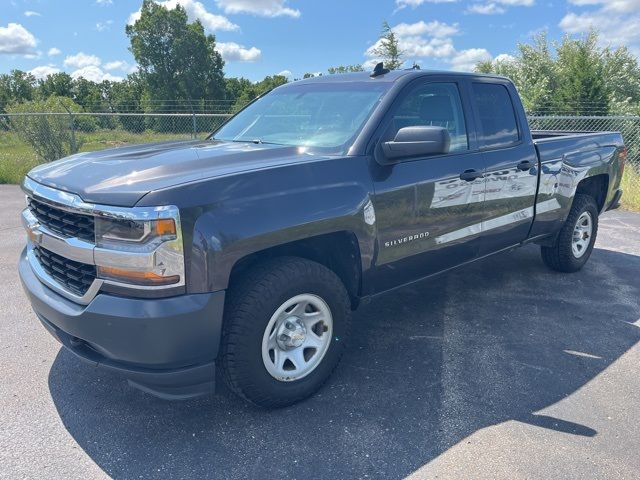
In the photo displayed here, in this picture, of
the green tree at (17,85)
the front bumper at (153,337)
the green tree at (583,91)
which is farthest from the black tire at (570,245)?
the green tree at (17,85)

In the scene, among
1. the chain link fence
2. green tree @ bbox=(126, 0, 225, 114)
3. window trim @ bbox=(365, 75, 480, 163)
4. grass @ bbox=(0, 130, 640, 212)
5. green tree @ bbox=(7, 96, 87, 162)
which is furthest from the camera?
green tree @ bbox=(126, 0, 225, 114)

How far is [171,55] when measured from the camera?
53.6 metres

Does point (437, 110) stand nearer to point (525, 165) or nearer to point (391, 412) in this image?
point (525, 165)

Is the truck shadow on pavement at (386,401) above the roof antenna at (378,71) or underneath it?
underneath

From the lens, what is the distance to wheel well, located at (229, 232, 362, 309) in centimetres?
292

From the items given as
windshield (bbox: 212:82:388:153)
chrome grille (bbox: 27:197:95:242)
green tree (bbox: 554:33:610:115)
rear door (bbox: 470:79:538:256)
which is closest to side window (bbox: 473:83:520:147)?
rear door (bbox: 470:79:538:256)

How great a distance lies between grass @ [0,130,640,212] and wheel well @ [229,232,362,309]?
5.09 m

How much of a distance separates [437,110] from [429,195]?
76cm

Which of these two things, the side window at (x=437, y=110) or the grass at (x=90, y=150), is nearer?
the side window at (x=437, y=110)

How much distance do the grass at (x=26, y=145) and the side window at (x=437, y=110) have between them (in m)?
5.96

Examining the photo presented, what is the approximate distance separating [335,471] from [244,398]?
24.8 inches

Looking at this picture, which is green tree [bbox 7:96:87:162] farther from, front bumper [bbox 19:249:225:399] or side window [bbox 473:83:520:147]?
front bumper [bbox 19:249:225:399]

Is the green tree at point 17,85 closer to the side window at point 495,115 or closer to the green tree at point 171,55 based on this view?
the green tree at point 171,55

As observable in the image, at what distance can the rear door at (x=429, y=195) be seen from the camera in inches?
128
